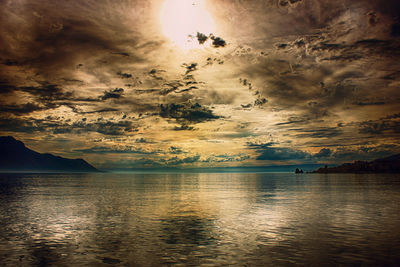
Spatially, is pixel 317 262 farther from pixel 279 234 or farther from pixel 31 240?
pixel 31 240

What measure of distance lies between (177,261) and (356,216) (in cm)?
2499

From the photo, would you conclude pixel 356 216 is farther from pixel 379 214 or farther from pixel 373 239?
pixel 373 239

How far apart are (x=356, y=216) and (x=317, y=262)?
65.0 feet

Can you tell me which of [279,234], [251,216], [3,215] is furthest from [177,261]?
[3,215]

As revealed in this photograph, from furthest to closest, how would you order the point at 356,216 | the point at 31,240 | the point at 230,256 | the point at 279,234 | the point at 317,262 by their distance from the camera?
the point at 356,216 < the point at 279,234 < the point at 31,240 < the point at 230,256 < the point at 317,262

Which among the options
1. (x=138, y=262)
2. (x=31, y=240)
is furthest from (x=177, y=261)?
(x=31, y=240)

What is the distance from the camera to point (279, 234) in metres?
23.3

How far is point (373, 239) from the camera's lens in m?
21.3

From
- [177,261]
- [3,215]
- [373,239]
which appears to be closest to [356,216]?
[373,239]

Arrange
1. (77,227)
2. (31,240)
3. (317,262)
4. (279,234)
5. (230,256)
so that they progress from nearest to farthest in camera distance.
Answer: (317,262) → (230,256) → (31,240) → (279,234) → (77,227)

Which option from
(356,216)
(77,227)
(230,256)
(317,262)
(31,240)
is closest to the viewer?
(317,262)

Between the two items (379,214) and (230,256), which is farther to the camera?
(379,214)

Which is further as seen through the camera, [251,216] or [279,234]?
[251,216]

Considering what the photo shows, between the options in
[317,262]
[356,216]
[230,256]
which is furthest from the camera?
[356,216]
